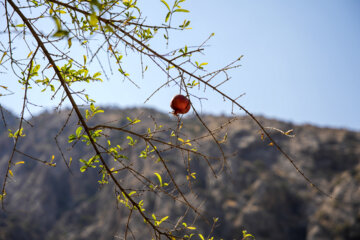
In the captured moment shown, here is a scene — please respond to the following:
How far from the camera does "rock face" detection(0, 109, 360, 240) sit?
14789mm

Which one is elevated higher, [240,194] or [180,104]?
[180,104]

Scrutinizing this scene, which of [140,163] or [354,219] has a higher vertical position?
[140,163]

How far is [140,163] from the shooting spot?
2122 centimetres

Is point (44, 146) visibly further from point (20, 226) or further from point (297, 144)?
point (297, 144)

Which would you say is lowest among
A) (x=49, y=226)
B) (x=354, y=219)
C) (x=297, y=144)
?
(x=354, y=219)

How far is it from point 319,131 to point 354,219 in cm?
Answer: 915

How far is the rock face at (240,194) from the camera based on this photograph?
48.5 feet

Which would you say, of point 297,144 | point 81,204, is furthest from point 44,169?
point 297,144

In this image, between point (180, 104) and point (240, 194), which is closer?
point (180, 104)

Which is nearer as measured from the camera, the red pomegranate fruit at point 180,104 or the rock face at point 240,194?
the red pomegranate fruit at point 180,104

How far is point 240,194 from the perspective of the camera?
16.8 meters

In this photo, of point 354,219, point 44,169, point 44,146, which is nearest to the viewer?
point 354,219

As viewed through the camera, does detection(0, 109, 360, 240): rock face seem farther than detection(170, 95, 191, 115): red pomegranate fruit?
Yes

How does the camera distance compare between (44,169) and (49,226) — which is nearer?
(49,226)
